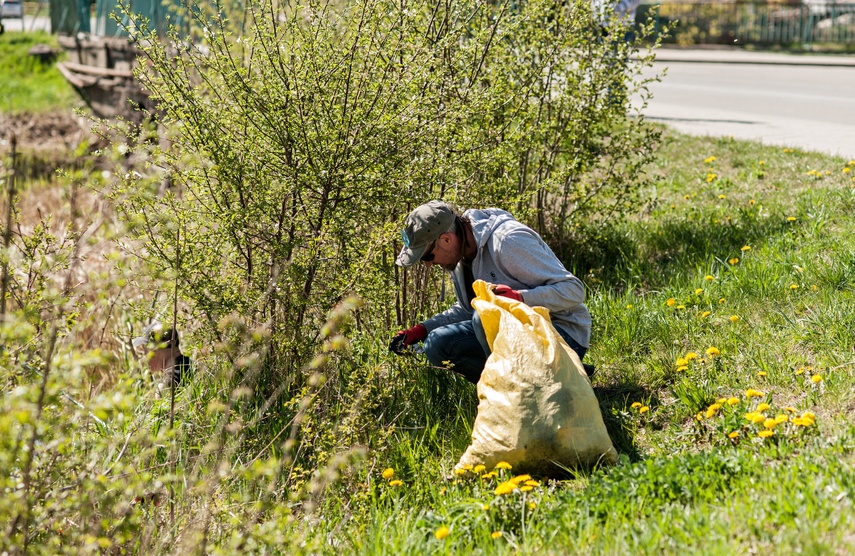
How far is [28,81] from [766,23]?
18476 millimetres

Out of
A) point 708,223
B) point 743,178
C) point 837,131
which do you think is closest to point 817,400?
point 708,223

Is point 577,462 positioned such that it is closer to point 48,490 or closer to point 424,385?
point 424,385

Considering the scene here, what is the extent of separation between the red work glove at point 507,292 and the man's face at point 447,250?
31cm

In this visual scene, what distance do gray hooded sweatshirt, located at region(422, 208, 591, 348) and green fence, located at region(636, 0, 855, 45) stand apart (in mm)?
21715

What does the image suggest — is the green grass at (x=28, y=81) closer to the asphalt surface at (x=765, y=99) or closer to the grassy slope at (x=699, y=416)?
the asphalt surface at (x=765, y=99)

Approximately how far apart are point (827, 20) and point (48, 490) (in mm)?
26275

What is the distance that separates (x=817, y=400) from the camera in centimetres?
387

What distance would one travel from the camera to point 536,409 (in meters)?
3.76

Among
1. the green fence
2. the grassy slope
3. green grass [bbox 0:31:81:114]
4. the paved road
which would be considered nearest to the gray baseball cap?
the grassy slope

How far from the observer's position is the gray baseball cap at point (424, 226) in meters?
4.18

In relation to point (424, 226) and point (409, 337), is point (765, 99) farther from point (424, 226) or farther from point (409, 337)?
A: point (424, 226)

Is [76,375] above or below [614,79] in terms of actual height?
below

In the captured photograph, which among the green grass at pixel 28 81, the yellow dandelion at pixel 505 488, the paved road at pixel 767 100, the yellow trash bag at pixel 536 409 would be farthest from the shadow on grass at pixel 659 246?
the green grass at pixel 28 81

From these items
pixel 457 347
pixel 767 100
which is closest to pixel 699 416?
Answer: pixel 457 347
